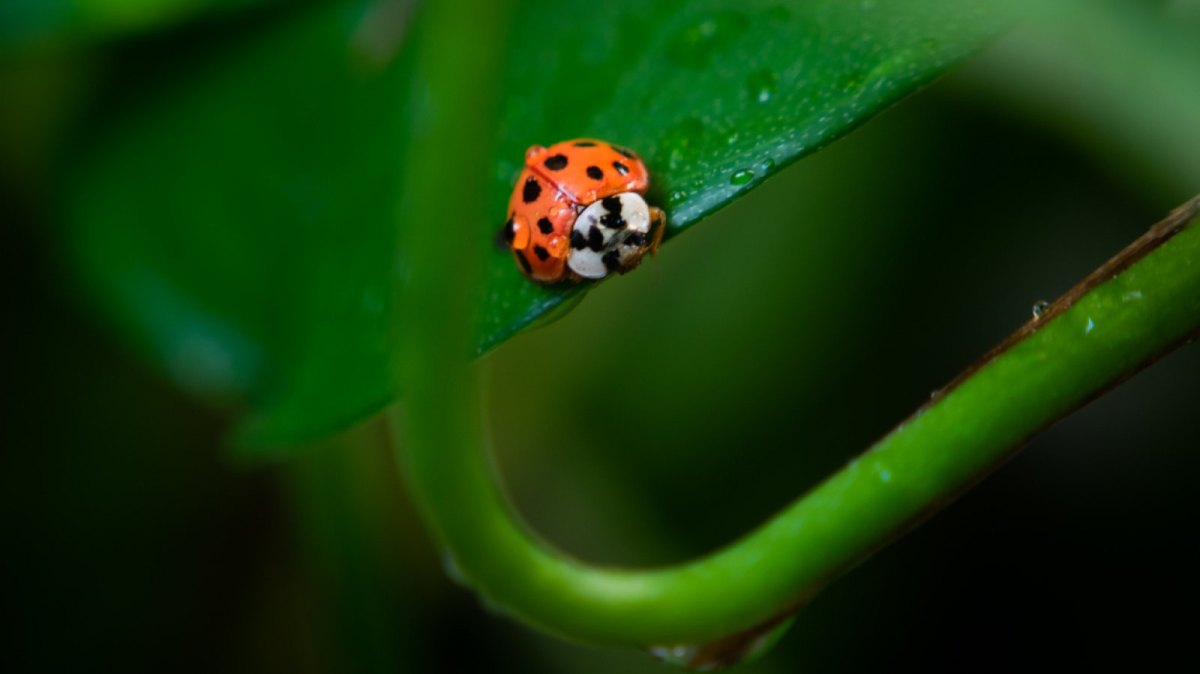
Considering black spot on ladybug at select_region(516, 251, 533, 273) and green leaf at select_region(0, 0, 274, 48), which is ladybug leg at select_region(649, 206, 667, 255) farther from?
green leaf at select_region(0, 0, 274, 48)

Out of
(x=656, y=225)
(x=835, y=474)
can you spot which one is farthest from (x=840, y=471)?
(x=656, y=225)

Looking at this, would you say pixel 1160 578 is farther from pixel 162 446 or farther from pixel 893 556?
pixel 162 446

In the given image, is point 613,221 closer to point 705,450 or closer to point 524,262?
point 524,262

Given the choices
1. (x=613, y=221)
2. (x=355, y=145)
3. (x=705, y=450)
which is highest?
(x=613, y=221)

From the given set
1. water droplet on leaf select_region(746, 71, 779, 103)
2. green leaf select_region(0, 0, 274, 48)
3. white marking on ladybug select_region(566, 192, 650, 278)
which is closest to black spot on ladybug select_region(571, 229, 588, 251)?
white marking on ladybug select_region(566, 192, 650, 278)

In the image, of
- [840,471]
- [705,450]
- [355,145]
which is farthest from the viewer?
[705,450]

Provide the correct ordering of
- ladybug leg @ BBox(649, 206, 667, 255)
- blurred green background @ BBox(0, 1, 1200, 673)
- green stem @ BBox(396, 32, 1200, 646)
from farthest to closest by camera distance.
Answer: blurred green background @ BBox(0, 1, 1200, 673), ladybug leg @ BBox(649, 206, 667, 255), green stem @ BBox(396, 32, 1200, 646)

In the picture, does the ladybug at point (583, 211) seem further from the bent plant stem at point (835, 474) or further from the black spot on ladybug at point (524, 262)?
the bent plant stem at point (835, 474)
